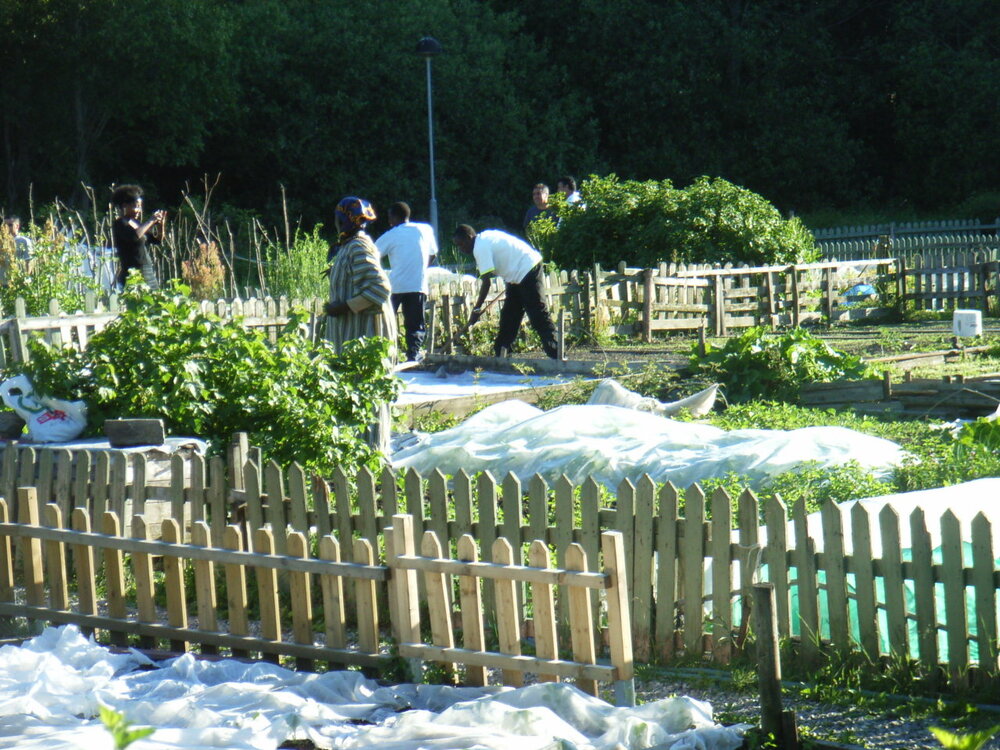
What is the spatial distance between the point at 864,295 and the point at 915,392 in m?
10.1

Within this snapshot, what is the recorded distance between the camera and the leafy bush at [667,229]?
776 inches

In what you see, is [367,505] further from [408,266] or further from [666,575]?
[408,266]

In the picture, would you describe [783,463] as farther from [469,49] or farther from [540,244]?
[469,49]

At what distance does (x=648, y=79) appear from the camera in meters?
39.3

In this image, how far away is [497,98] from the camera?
1457 inches

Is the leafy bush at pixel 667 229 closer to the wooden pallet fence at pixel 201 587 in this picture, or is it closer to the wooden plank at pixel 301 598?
the wooden pallet fence at pixel 201 587

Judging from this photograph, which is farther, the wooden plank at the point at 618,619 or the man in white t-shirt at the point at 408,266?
the man in white t-shirt at the point at 408,266

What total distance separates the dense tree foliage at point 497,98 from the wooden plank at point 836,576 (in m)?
29.1

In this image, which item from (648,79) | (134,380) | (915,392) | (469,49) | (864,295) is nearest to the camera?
(134,380)

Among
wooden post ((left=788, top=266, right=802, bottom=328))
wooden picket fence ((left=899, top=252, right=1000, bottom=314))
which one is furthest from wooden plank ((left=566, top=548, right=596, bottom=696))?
wooden picket fence ((left=899, top=252, right=1000, bottom=314))

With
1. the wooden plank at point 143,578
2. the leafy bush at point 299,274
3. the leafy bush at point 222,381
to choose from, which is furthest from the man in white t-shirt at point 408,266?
the wooden plank at point 143,578

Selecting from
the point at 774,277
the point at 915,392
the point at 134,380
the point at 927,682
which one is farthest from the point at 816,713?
the point at 774,277

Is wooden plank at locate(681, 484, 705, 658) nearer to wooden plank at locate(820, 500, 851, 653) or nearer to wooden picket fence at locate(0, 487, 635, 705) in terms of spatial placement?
wooden picket fence at locate(0, 487, 635, 705)

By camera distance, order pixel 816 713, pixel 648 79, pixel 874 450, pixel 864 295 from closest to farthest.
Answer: pixel 816 713 < pixel 874 450 < pixel 864 295 < pixel 648 79
